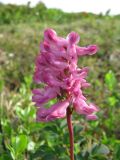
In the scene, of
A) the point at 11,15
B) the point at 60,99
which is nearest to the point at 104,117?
the point at 60,99

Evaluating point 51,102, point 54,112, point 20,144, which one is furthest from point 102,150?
point 51,102

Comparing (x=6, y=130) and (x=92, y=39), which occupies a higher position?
(x=6, y=130)

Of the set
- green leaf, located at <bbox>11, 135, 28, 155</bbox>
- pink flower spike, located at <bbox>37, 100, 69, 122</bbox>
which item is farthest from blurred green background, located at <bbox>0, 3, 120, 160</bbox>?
pink flower spike, located at <bbox>37, 100, 69, 122</bbox>

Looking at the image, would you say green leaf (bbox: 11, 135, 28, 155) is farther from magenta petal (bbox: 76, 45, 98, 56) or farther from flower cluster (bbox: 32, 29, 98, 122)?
magenta petal (bbox: 76, 45, 98, 56)

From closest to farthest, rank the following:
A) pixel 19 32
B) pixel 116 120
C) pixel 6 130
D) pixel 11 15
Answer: pixel 6 130 → pixel 116 120 → pixel 19 32 → pixel 11 15

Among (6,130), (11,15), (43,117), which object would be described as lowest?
(11,15)

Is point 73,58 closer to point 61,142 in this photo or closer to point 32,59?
Result: point 61,142
